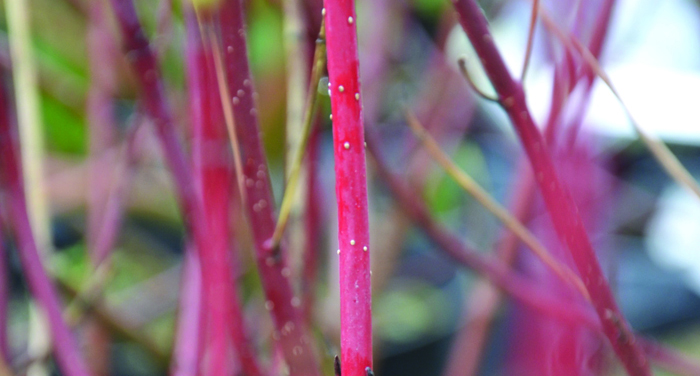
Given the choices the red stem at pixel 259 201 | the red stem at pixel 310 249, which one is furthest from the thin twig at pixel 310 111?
the red stem at pixel 310 249

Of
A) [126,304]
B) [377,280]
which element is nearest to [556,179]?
[377,280]

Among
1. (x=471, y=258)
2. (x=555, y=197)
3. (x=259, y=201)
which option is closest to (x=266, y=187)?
(x=259, y=201)

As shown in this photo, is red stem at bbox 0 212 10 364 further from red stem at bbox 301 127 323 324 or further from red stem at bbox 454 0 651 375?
red stem at bbox 454 0 651 375

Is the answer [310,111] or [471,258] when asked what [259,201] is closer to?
[310,111]

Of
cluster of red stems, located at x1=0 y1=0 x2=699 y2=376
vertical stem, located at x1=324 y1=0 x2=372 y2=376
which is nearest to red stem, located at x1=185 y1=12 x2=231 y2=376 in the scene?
cluster of red stems, located at x1=0 y1=0 x2=699 y2=376

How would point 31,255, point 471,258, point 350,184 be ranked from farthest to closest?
1. point 471,258
2. point 31,255
3. point 350,184

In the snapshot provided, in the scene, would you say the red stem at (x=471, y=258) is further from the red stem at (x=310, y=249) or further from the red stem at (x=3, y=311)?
the red stem at (x=3, y=311)

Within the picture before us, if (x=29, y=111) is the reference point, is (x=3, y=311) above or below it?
below
